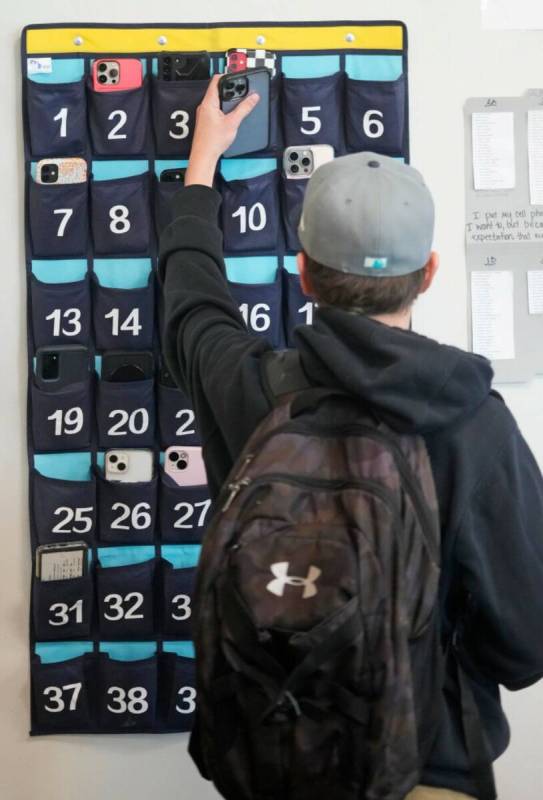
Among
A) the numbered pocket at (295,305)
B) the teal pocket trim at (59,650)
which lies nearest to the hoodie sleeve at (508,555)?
the numbered pocket at (295,305)

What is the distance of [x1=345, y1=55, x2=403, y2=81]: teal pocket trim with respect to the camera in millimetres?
1431

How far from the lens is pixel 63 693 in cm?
151

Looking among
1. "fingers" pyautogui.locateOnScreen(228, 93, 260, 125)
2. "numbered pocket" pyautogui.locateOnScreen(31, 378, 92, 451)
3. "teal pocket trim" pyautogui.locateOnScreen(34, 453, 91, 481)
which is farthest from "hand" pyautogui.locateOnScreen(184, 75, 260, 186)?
"teal pocket trim" pyautogui.locateOnScreen(34, 453, 91, 481)

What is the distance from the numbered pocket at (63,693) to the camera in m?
1.50

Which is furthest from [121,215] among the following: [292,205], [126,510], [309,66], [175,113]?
[126,510]

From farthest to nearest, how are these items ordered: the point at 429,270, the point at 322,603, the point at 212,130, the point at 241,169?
the point at 241,169, the point at 212,130, the point at 429,270, the point at 322,603

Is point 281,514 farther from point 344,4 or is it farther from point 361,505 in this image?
point 344,4

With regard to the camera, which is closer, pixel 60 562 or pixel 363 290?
pixel 363 290

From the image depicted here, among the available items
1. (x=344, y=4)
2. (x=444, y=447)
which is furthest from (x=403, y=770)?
(x=344, y=4)

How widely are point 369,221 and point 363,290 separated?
70mm

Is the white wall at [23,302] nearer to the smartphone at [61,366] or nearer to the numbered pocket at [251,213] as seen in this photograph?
the smartphone at [61,366]

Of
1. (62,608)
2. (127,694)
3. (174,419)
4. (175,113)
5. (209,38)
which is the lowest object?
(127,694)

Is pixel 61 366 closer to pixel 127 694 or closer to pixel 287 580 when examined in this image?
pixel 127 694

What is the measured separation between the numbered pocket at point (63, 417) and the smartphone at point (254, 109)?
18.9 inches
